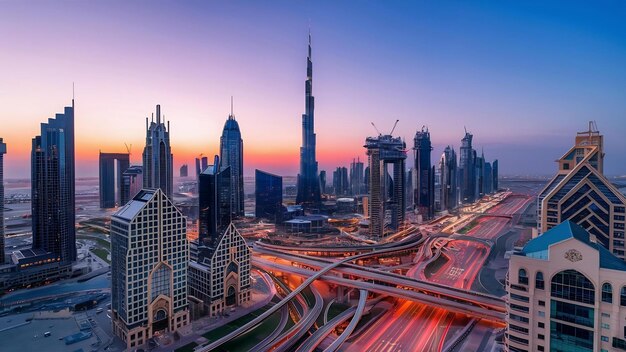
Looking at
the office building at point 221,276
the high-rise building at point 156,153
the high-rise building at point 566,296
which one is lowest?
the office building at point 221,276

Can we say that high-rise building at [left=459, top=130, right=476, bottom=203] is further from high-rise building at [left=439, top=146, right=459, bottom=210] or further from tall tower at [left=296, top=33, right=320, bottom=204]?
tall tower at [left=296, top=33, right=320, bottom=204]

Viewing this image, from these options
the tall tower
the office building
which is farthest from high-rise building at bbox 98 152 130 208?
the office building

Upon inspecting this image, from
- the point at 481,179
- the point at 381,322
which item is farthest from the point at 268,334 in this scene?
the point at 481,179

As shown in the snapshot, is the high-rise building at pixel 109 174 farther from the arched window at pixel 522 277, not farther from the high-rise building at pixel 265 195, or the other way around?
the arched window at pixel 522 277

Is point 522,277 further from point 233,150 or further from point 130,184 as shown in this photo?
point 130,184

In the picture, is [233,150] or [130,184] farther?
[130,184]

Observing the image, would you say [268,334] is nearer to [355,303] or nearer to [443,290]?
[355,303]

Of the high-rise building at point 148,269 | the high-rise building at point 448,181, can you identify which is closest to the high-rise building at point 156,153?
the high-rise building at point 148,269

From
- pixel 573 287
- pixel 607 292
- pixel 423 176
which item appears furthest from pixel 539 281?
pixel 423 176
